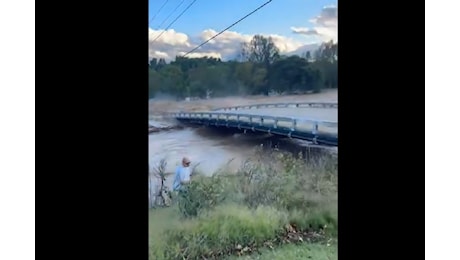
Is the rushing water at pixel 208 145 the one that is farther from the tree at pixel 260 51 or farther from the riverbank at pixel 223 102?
the tree at pixel 260 51

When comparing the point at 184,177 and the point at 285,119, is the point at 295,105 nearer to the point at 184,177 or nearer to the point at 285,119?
the point at 285,119

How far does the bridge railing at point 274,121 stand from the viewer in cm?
224

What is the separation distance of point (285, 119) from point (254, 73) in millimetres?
233

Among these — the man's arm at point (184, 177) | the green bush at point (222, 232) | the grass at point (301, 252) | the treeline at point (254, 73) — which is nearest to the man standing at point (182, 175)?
the man's arm at point (184, 177)

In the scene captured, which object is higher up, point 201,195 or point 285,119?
point 285,119

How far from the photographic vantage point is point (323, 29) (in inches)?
A: 90.0

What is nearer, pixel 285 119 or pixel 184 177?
pixel 184 177

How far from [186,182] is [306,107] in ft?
1.93

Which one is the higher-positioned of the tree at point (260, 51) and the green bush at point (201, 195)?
the tree at point (260, 51)

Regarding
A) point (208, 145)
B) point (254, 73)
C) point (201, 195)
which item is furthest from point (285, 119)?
point (201, 195)

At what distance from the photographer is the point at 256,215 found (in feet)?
7.38
